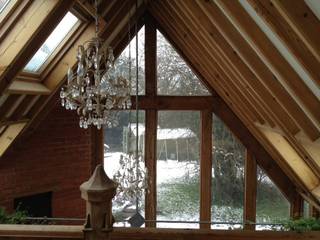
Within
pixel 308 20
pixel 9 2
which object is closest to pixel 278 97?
pixel 308 20

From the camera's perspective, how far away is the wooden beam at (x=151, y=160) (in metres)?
7.22

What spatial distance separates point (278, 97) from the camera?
320cm

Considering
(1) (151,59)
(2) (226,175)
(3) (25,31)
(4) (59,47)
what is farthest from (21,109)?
(2) (226,175)

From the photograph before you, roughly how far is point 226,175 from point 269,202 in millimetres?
1071

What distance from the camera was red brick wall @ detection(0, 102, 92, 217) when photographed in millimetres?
6047

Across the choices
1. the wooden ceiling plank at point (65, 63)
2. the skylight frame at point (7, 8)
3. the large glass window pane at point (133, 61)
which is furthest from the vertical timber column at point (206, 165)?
the skylight frame at point (7, 8)

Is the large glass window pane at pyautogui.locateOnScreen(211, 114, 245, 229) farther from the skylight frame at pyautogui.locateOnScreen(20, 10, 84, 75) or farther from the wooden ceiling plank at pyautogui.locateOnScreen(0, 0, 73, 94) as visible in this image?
the wooden ceiling plank at pyautogui.locateOnScreen(0, 0, 73, 94)

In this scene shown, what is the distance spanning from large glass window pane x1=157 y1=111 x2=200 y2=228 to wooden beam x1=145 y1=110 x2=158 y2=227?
0.10 meters

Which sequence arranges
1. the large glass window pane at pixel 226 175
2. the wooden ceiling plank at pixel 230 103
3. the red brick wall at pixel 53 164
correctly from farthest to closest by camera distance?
the large glass window pane at pixel 226 175 → the wooden ceiling plank at pixel 230 103 → the red brick wall at pixel 53 164

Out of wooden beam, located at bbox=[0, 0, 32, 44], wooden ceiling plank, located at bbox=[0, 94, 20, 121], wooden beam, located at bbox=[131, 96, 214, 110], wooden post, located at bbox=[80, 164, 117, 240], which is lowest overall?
wooden post, located at bbox=[80, 164, 117, 240]

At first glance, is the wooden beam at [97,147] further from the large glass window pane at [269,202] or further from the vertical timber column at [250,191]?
the large glass window pane at [269,202]

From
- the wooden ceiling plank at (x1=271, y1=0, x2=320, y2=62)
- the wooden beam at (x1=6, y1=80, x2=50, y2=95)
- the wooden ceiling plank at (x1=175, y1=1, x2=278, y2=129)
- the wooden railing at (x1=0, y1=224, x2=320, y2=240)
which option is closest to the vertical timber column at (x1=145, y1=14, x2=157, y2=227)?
the wooden ceiling plank at (x1=175, y1=1, x2=278, y2=129)

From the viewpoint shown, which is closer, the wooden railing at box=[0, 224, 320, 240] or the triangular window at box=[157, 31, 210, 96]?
the wooden railing at box=[0, 224, 320, 240]

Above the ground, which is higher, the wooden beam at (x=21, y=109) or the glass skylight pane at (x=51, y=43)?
the glass skylight pane at (x=51, y=43)
